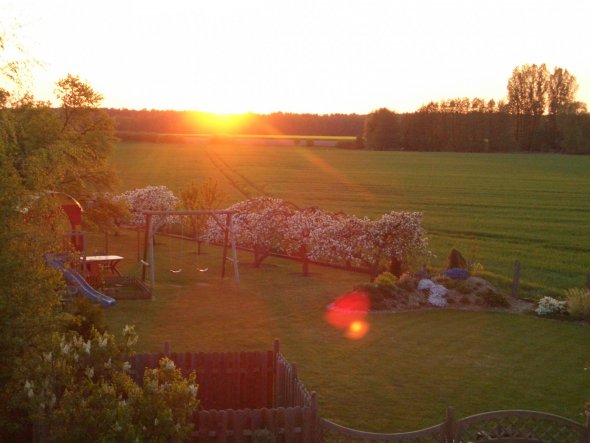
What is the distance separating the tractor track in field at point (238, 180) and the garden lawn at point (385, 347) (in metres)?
36.8

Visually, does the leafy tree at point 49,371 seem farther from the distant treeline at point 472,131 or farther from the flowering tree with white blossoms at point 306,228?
the distant treeline at point 472,131

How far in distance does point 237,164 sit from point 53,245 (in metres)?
83.4

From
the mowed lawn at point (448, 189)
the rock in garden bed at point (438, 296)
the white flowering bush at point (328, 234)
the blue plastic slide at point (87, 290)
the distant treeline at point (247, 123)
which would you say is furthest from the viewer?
the distant treeline at point (247, 123)

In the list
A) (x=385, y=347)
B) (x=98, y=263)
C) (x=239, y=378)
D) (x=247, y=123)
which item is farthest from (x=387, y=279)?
(x=247, y=123)

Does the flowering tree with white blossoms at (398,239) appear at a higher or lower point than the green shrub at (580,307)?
higher

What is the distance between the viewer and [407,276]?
75.0 feet

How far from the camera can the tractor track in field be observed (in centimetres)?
6234

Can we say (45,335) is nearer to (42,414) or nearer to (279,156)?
(42,414)

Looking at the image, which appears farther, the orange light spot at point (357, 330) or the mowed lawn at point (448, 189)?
the mowed lawn at point (448, 189)

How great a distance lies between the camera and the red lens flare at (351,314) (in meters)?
18.5

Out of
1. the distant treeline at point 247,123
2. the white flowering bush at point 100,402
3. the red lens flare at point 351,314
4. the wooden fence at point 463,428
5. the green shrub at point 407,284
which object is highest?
the distant treeline at point 247,123

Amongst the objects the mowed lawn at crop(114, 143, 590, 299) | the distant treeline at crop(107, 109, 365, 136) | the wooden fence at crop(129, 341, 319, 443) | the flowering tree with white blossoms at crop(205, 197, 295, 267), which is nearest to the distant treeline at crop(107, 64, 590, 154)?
the mowed lawn at crop(114, 143, 590, 299)

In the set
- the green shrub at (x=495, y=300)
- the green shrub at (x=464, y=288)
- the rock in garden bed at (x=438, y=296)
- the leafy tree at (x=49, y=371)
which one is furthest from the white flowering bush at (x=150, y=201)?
the leafy tree at (x=49, y=371)

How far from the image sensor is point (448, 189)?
217 feet
